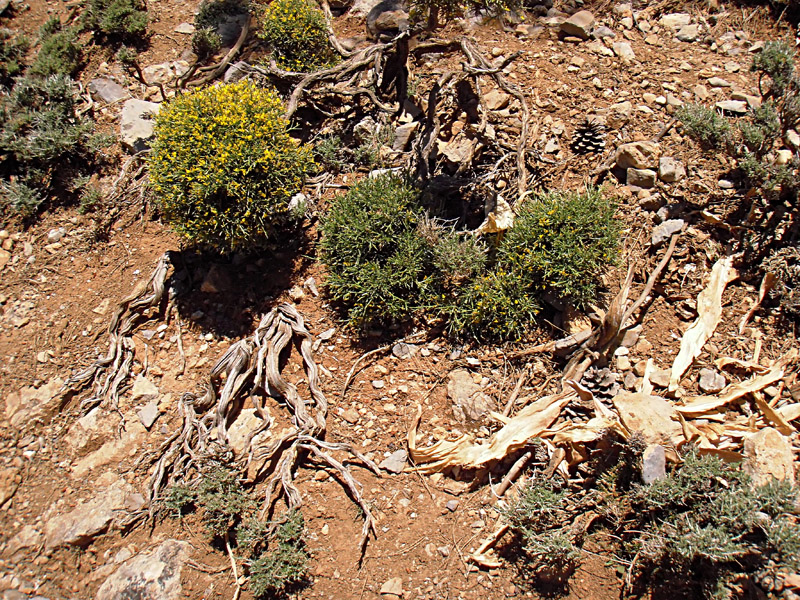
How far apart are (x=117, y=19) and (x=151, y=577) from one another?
6.57 metres

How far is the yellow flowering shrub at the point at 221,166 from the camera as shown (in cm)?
423

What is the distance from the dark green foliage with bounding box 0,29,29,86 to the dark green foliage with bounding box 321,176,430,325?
4.95 m

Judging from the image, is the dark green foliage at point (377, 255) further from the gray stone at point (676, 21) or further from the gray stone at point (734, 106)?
the gray stone at point (676, 21)

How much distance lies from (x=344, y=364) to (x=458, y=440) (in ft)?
3.89

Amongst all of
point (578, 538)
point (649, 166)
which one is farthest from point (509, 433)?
point (649, 166)

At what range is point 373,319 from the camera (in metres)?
4.61

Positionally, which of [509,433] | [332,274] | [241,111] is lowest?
[509,433]

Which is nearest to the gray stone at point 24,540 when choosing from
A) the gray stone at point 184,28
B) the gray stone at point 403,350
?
the gray stone at point 403,350

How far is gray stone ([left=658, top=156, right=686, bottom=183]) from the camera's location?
183 inches

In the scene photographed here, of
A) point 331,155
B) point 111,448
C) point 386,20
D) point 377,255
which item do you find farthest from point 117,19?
point 111,448

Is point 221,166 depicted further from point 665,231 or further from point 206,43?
point 665,231

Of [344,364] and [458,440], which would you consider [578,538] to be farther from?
[344,364]

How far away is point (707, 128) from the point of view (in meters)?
4.38

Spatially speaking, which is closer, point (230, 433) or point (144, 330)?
point (230, 433)
